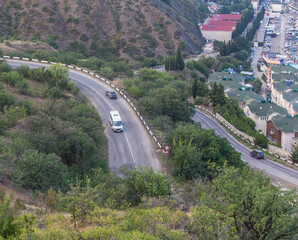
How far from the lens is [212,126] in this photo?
48.1 meters

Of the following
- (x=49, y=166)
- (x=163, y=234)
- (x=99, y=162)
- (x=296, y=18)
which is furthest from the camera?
(x=296, y=18)

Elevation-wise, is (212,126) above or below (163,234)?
below

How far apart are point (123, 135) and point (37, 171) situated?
12926 mm

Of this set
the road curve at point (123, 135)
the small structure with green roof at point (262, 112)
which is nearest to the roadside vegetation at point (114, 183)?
the road curve at point (123, 135)

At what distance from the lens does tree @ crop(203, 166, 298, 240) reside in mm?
12852

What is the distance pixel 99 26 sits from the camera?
8806 cm

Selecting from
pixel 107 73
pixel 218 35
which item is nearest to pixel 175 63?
pixel 107 73

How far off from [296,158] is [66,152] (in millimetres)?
25457

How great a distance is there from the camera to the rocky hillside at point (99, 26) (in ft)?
267

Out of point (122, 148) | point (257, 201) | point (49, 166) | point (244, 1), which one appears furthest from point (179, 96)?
point (244, 1)

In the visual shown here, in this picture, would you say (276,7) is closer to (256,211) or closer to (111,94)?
(111,94)

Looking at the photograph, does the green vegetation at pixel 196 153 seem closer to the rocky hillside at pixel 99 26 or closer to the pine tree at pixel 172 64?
the pine tree at pixel 172 64

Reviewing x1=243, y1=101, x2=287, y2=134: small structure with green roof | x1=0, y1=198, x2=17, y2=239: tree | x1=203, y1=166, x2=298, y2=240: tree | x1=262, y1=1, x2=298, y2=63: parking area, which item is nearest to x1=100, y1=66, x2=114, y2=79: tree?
x1=243, y1=101, x2=287, y2=134: small structure with green roof

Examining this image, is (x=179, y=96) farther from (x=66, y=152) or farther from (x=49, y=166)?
(x=49, y=166)
